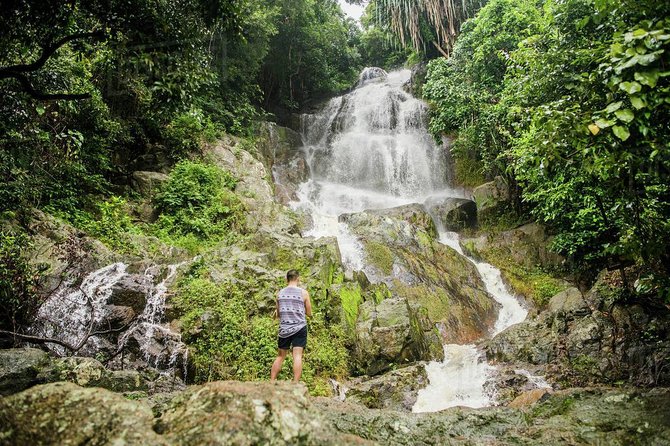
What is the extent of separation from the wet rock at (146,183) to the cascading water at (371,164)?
5.35 m

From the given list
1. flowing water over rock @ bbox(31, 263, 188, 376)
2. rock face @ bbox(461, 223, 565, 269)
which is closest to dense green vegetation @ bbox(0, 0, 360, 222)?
flowing water over rock @ bbox(31, 263, 188, 376)

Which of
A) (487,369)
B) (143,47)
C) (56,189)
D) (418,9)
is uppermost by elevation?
(418,9)

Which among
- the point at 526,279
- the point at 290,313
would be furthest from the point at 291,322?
the point at 526,279

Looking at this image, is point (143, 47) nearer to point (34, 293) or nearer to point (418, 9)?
point (34, 293)

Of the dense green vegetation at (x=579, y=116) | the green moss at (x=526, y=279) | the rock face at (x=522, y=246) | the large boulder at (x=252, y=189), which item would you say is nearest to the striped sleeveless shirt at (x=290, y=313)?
the dense green vegetation at (x=579, y=116)

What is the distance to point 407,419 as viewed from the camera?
4180 millimetres

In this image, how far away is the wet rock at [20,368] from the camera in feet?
14.2

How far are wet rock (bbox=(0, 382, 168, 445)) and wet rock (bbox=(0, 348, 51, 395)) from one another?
10.3 ft

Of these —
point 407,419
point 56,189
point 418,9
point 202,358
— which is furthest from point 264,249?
point 418,9

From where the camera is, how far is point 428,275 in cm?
1209

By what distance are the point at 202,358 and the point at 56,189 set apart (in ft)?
20.9

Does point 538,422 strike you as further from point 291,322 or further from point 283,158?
point 283,158

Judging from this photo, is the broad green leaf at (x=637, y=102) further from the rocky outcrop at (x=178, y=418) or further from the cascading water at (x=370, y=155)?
the cascading water at (x=370, y=155)

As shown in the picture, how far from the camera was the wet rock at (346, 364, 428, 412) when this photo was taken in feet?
21.0
